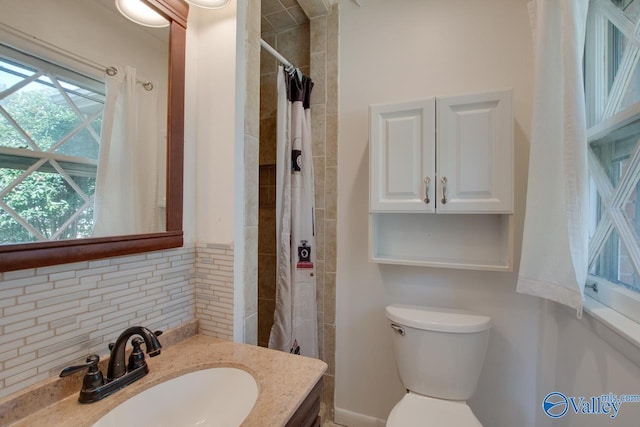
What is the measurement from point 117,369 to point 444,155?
1.42 m

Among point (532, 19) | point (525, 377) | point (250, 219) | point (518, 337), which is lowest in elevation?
point (525, 377)

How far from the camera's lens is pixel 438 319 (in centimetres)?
125

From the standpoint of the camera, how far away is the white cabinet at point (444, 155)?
1.18 m

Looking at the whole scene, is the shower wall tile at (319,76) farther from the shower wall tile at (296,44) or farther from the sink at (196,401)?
the sink at (196,401)

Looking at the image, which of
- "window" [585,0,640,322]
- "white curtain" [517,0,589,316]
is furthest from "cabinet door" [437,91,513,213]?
"window" [585,0,640,322]

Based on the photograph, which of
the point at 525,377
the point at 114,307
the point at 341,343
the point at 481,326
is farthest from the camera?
the point at 341,343

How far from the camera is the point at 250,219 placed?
1.07 m

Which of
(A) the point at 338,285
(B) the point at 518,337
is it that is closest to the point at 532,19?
(B) the point at 518,337

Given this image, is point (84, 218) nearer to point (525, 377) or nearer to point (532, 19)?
point (532, 19)

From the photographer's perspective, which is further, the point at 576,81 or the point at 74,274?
the point at 576,81

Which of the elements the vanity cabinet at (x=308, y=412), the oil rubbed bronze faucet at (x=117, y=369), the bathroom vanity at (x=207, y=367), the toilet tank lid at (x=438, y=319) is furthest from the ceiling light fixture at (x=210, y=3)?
the toilet tank lid at (x=438, y=319)

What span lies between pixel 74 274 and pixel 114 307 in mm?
153

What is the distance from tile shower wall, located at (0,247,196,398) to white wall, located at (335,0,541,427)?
99cm

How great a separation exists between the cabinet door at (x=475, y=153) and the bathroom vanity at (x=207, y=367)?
943 mm
